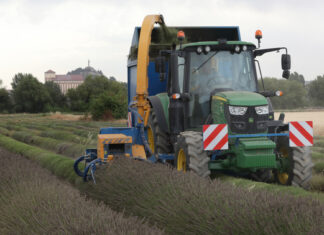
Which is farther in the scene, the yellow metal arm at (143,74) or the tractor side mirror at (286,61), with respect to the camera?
the yellow metal arm at (143,74)

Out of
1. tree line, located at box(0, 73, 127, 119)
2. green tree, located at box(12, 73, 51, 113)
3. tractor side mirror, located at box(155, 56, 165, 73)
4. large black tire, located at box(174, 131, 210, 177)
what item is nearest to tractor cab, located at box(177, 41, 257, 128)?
tractor side mirror, located at box(155, 56, 165, 73)

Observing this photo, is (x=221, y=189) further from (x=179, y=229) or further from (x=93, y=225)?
(x=93, y=225)

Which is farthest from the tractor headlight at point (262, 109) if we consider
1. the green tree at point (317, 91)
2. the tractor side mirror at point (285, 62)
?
the green tree at point (317, 91)

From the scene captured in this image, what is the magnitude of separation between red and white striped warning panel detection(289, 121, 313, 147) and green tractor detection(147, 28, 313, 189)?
53 mm

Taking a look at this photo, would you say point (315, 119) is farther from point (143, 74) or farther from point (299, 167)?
point (299, 167)

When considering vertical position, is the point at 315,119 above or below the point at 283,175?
below

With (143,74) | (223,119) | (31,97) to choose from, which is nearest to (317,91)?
(31,97)

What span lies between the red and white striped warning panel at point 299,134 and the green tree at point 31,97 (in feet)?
263

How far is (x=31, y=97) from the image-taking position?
86.8 meters

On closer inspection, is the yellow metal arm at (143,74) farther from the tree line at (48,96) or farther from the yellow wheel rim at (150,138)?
the tree line at (48,96)

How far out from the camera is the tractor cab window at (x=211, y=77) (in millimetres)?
8375

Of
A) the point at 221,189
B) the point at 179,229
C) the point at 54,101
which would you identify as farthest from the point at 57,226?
the point at 54,101

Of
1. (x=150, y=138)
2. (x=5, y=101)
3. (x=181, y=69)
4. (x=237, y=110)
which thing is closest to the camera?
(x=237, y=110)

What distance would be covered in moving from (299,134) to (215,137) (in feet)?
5.00
